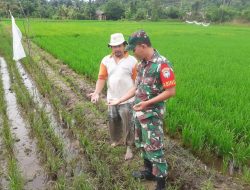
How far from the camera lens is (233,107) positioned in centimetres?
467

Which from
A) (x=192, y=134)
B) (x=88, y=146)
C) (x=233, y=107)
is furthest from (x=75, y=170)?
(x=233, y=107)

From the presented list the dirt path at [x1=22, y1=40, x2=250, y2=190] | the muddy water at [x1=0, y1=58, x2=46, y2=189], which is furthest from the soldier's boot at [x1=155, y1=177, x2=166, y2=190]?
the muddy water at [x1=0, y1=58, x2=46, y2=189]

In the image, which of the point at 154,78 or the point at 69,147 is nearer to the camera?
the point at 154,78

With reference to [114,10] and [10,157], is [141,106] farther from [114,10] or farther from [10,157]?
[114,10]

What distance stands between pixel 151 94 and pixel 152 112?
16cm

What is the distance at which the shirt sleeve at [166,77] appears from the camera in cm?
250

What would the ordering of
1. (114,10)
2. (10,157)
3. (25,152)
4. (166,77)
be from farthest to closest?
(114,10)
(25,152)
(10,157)
(166,77)

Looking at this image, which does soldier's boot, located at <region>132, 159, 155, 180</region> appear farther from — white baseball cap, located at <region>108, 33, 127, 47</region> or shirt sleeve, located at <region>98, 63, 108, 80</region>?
white baseball cap, located at <region>108, 33, 127, 47</region>

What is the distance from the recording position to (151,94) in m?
2.70

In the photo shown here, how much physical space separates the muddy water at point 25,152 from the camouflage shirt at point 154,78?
1432 millimetres

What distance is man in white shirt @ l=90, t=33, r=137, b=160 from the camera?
324 cm

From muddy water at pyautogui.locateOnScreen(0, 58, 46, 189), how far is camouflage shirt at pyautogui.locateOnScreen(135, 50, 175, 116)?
143 centimetres

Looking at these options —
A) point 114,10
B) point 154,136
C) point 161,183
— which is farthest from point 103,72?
point 114,10

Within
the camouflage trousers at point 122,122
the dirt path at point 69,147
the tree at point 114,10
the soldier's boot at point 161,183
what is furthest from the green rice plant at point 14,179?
the tree at point 114,10
